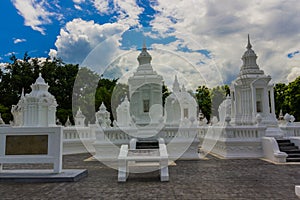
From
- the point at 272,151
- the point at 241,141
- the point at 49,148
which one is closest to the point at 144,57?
the point at 241,141

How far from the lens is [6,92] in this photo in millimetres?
35938

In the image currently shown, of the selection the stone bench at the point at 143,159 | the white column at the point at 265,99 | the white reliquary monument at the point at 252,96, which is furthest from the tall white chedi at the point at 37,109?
the white column at the point at 265,99

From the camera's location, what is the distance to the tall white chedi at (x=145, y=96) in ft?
63.8

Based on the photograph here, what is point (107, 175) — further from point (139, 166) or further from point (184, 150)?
point (184, 150)

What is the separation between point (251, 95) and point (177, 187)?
12555 mm

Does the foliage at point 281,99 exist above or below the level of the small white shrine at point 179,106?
above

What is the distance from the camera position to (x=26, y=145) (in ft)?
27.5

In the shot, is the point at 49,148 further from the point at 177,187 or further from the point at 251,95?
the point at 251,95

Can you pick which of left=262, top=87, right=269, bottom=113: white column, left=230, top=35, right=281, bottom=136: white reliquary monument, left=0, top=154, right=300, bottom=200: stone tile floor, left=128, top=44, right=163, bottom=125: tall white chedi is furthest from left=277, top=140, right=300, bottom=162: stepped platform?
left=128, top=44, right=163, bottom=125: tall white chedi

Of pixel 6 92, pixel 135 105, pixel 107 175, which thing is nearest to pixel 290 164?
pixel 107 175

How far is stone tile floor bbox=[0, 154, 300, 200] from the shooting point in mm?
5980

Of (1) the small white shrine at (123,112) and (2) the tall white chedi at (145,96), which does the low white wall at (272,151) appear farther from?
(1) the small white shrine at (123,112)

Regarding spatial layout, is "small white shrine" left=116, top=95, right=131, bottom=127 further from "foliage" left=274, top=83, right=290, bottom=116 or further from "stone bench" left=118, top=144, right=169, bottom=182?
"foliage" left=274, top=83, right=290, bottom=116

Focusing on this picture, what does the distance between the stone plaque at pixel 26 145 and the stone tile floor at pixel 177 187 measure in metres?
1.17
